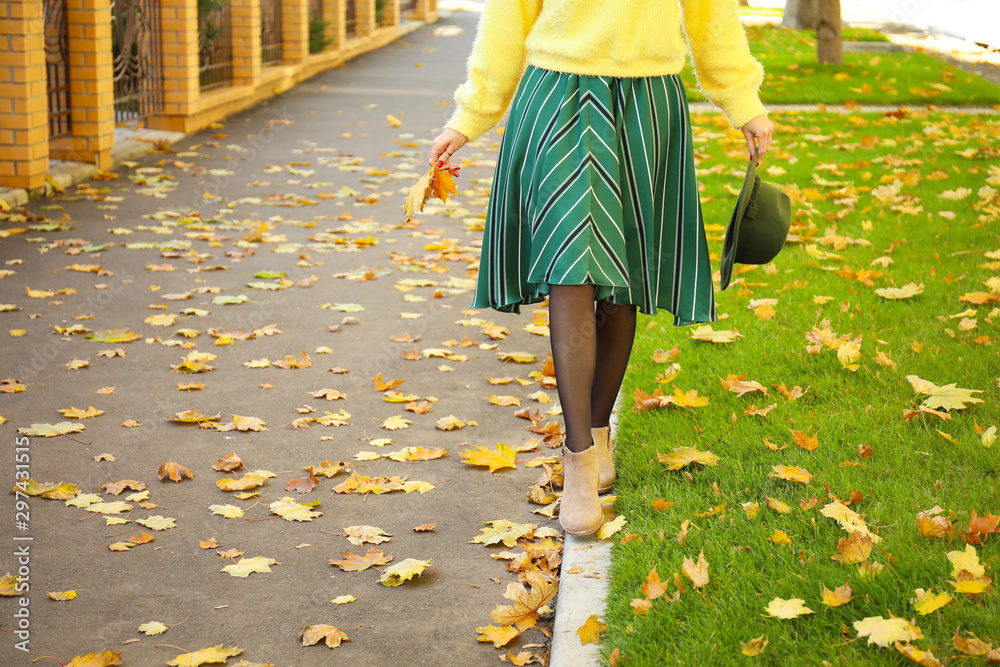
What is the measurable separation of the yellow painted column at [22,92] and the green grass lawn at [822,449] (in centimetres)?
494

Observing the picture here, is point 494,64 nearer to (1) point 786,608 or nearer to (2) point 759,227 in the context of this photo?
(2) point 759,227

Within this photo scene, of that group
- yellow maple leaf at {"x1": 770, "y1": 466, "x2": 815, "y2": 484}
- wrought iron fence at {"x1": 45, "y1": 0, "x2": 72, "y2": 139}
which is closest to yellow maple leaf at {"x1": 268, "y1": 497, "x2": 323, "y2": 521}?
yellow maple leaf at {"x1": 770, "y1": 466, "x2": 815, "y2": 484}

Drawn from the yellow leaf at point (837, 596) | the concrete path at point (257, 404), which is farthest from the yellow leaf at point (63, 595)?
the yellow leaf at point (837, 596)

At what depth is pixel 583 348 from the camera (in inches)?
106

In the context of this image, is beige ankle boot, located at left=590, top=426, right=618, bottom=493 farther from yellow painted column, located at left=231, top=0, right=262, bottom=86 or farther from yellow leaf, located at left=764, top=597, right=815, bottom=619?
yellow painted column, located at left=231, top=0, right=262, bottom=86

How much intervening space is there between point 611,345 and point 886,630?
3.68 feet

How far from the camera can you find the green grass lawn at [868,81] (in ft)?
37.6

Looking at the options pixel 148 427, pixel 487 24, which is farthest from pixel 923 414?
pixel 148 427

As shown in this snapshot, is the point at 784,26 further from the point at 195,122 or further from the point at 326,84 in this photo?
the point at 195,122

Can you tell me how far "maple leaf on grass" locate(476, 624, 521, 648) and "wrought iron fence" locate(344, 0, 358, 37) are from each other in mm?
18725

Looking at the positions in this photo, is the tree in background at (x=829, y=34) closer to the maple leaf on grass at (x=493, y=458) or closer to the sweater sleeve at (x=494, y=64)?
the maple leaf on grass at (x=493, y=458)

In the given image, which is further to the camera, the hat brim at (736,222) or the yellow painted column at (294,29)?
the yellow painted column at (294,29)

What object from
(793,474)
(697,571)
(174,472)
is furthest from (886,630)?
(174,472)

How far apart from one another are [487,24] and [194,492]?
1.79m
